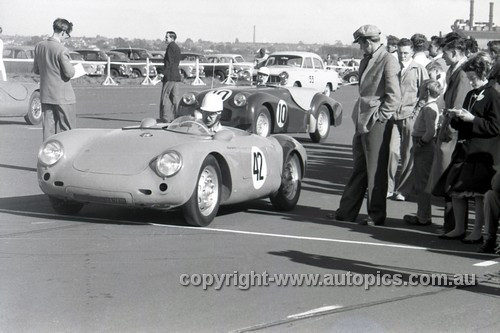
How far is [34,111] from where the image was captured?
18703mm

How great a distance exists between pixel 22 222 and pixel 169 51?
367 inches

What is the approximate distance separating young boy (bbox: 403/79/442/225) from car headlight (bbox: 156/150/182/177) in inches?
97.5

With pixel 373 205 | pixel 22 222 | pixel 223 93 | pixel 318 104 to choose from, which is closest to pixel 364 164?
pixel 373 205

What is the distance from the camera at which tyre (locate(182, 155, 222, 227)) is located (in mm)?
8328

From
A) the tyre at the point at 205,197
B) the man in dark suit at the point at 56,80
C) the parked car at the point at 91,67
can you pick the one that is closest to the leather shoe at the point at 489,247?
the tyre at the point at 205,197

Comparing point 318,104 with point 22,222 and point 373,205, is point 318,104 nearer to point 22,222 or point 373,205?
point 373,205

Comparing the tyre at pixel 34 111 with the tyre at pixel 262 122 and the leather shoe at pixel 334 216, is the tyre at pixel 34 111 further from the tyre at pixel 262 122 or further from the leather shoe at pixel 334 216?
the leather shoe at pixel 334 216

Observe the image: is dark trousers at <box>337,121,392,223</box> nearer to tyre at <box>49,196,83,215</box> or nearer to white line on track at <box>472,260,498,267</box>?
white line on track at <box>472,260,498,267</box>

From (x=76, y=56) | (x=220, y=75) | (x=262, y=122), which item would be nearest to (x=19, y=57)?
(x=76, y=56)

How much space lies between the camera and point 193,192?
27.1 feet

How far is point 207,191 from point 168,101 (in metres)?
8.85

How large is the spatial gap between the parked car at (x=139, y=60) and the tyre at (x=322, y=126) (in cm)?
2390

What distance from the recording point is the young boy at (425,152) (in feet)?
30.1

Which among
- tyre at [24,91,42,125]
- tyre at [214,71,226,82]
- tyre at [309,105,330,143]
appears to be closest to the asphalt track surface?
tyre at [309,105,330,143]
